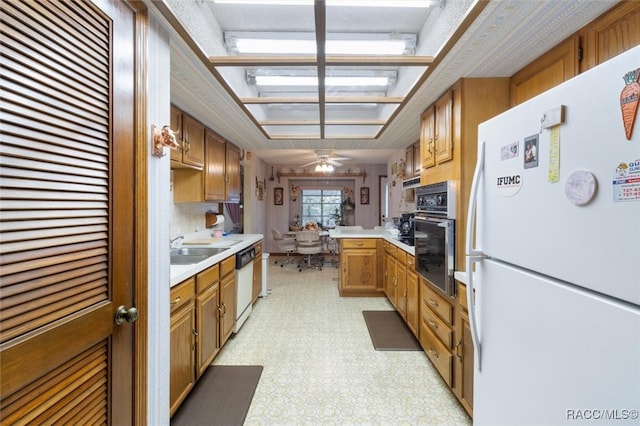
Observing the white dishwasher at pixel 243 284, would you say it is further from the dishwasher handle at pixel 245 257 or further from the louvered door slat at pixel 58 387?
the louvered door slat at pixel 58 387

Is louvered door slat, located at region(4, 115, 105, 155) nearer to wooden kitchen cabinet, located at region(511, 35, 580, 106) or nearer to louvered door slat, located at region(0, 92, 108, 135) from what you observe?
louvered door slat, located at region(0, 92, 108, 135)

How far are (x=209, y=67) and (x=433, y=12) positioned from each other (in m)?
1.40

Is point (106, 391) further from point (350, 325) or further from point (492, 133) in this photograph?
point (350, 325)

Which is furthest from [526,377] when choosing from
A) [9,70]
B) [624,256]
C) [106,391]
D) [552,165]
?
[9,70]

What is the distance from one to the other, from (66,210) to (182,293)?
90cm

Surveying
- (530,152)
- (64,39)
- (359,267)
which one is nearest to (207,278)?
(64,39)

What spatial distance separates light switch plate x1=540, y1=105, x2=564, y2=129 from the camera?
695 mm

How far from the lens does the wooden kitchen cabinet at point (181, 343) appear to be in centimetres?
148

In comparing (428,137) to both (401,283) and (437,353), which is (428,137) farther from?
(437,353)

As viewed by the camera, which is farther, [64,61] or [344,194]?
[344,194]

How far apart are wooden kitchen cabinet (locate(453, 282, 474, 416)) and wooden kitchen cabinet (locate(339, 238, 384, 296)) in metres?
2.03

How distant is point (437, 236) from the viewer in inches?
75.6

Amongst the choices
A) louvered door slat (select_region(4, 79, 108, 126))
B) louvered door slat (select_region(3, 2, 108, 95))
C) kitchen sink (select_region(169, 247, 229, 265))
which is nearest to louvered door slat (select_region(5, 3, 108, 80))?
louvered door slat (select_region(3, 2, 108, 95))

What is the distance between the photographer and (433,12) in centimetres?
157
